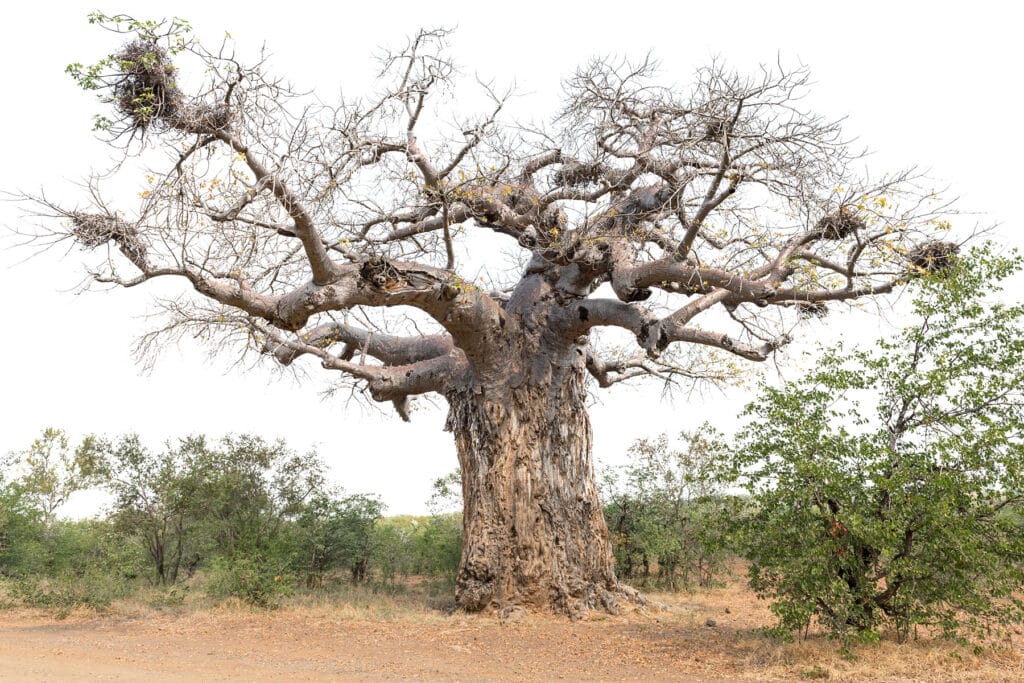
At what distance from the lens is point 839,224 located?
840 cm

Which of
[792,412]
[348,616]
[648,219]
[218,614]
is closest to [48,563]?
[218,614]

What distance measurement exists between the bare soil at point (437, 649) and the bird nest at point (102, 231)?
3.94 m

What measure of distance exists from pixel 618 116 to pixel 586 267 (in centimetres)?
201

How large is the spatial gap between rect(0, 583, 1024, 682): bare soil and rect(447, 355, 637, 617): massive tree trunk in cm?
42

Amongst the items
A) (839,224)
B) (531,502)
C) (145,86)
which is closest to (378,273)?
(145,86)

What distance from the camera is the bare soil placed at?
6594mm

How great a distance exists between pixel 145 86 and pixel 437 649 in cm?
616

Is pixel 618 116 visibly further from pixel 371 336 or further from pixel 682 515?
pixel 682 515

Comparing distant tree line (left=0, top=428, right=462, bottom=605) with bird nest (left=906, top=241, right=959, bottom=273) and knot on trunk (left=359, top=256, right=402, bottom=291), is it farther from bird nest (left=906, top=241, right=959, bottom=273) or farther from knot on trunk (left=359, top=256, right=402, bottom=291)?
bird nest (left=906, top=241, right=959, bottom=273)

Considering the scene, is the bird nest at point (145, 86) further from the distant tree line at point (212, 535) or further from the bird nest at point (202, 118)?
the distant tree line at point (212, 535)

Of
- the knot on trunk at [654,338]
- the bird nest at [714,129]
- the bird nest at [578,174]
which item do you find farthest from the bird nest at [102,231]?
the bird nest at [714,129]

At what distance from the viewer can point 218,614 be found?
10617 mm

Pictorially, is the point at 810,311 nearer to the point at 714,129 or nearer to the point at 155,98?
the point at 714,129

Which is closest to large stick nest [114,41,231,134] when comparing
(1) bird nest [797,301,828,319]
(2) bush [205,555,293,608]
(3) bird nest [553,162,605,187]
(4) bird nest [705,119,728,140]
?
(3) bird nest [553,162,605,187]
